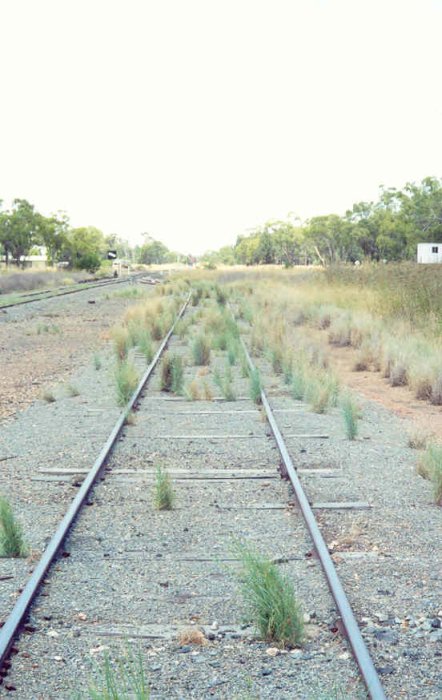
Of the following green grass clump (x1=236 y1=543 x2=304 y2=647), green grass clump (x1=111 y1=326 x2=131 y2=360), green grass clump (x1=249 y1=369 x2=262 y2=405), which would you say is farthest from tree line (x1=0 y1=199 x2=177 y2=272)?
green grass clump (x1=236 y1=543 x2=304 y2=647)

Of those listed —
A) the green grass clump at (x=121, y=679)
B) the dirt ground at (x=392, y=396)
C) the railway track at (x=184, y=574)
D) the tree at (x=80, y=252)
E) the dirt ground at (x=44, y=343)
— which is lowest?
the dirt ground at (x=392, y=396)

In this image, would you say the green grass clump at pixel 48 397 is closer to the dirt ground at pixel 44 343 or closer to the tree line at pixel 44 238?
the dirt ground at pixel 44 343

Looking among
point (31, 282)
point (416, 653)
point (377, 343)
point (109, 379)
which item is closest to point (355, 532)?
point (416, 653)

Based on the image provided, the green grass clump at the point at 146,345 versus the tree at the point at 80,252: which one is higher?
the tree at the point at 80,252

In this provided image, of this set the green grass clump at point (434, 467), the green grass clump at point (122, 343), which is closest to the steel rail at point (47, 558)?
the green grass clump at point (434, 467)

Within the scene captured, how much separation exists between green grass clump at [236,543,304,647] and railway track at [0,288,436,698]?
3.2 inches

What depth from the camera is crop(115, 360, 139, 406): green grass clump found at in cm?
1257

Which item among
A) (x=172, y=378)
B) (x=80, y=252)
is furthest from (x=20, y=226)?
(x=172, y=378)

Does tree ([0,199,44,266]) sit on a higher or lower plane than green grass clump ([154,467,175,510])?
higher

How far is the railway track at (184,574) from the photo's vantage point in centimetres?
428

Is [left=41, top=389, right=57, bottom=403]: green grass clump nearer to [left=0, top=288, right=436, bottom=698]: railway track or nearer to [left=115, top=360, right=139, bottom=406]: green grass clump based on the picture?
[left=115, top=360, right=139, bottom=406]: green grass clump

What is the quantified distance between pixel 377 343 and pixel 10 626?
550 inches

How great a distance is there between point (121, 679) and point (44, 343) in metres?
19.0

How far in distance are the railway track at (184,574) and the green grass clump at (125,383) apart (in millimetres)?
2660
